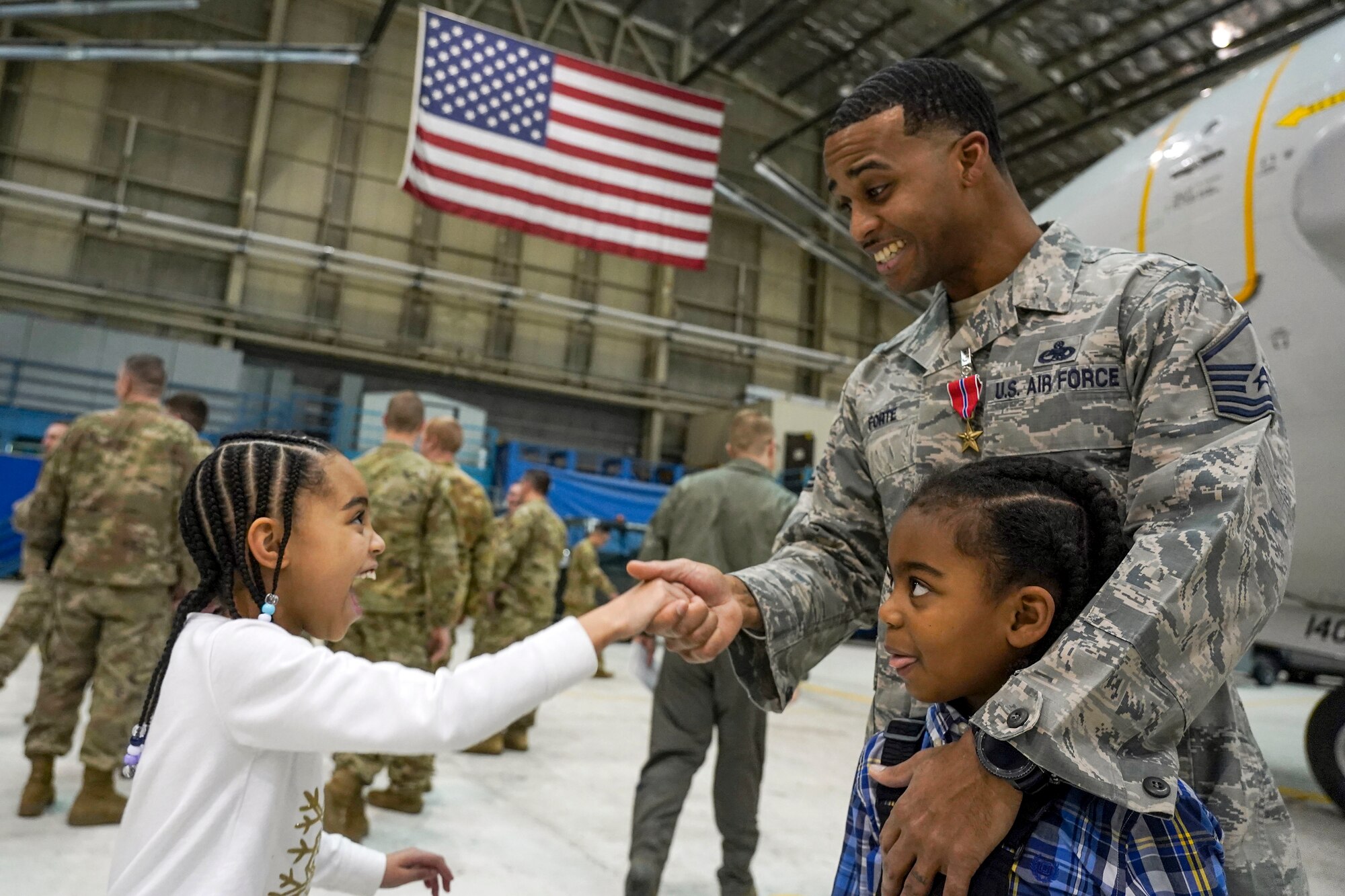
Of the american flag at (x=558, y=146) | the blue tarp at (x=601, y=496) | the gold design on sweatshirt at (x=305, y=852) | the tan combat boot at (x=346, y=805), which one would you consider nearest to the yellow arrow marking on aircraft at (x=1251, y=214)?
the gold design on sweatshirt at (x=305, y=852)

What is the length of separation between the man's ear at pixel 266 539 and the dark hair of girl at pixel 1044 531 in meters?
1.00

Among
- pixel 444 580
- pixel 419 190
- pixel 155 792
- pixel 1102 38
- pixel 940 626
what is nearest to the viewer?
pixel 940 626

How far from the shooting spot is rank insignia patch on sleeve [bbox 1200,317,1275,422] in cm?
112

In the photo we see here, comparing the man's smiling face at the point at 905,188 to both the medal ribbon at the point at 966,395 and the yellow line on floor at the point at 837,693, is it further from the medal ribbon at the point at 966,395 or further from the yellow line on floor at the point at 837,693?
the yellow line on floor at the point at 837,693

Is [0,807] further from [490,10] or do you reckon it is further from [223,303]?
[490,10]

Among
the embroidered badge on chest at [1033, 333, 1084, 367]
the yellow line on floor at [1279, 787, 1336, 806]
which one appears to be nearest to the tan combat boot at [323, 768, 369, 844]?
the embroidered badge on chest at [1033, 333, 1084, 367]

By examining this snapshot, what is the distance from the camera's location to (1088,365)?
131 cm

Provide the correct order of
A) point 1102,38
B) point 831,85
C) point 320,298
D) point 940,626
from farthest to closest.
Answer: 1. point 831,85
2. point 320,298
3. point 1102,38
4. point 940,626

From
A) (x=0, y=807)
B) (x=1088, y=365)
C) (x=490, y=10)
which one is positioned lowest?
(x=0, y=807)

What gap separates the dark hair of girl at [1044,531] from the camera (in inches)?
42.9

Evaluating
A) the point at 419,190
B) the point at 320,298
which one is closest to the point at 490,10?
the point at 320,298

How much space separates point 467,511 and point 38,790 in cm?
210

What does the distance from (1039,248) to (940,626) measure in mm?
734

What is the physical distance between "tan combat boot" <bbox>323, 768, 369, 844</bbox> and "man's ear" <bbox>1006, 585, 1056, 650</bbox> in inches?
118
